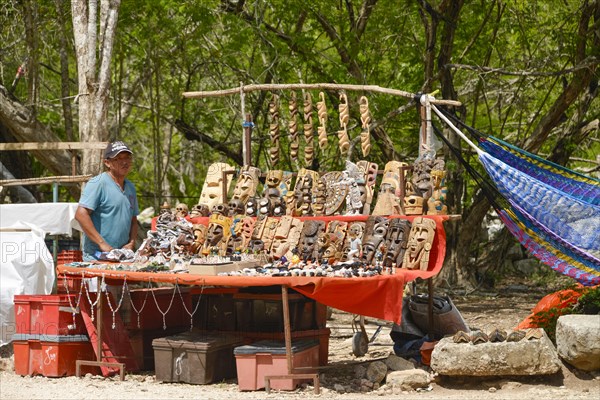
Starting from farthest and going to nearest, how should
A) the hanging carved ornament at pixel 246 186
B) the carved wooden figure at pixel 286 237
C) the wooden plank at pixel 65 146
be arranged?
the wooden plank at pixel 65 146 → the hanging carved ornament at pixel 246 186 → the carved wooden figure at pixel 286 237

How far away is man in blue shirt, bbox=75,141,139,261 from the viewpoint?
712 centimetres

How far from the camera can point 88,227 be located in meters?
7.09

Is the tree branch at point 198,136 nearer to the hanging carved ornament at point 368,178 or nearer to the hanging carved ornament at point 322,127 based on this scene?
the hanging carved ornament at point 322,127

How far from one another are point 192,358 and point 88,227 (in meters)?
1.37

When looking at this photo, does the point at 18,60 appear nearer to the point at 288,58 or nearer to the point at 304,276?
the point at 288,58

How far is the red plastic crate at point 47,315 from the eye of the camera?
6.92 m

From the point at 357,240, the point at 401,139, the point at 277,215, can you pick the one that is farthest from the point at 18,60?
the point at 357,240

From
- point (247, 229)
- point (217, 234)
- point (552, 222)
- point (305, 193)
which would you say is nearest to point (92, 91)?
point (217, 234)

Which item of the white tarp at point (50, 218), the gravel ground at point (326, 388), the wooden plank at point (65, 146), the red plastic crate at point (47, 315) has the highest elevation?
the wooden plank at point (65, 146)

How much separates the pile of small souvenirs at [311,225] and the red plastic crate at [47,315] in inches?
26.7

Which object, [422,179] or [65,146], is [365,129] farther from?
[65,146]

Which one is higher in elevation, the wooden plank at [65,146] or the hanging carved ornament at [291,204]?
the wooden plank at [65,146]

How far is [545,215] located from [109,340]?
3500 millimetres

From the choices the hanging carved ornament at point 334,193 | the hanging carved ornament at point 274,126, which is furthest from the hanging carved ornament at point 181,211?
the hanging carved ornament at point 334,193
